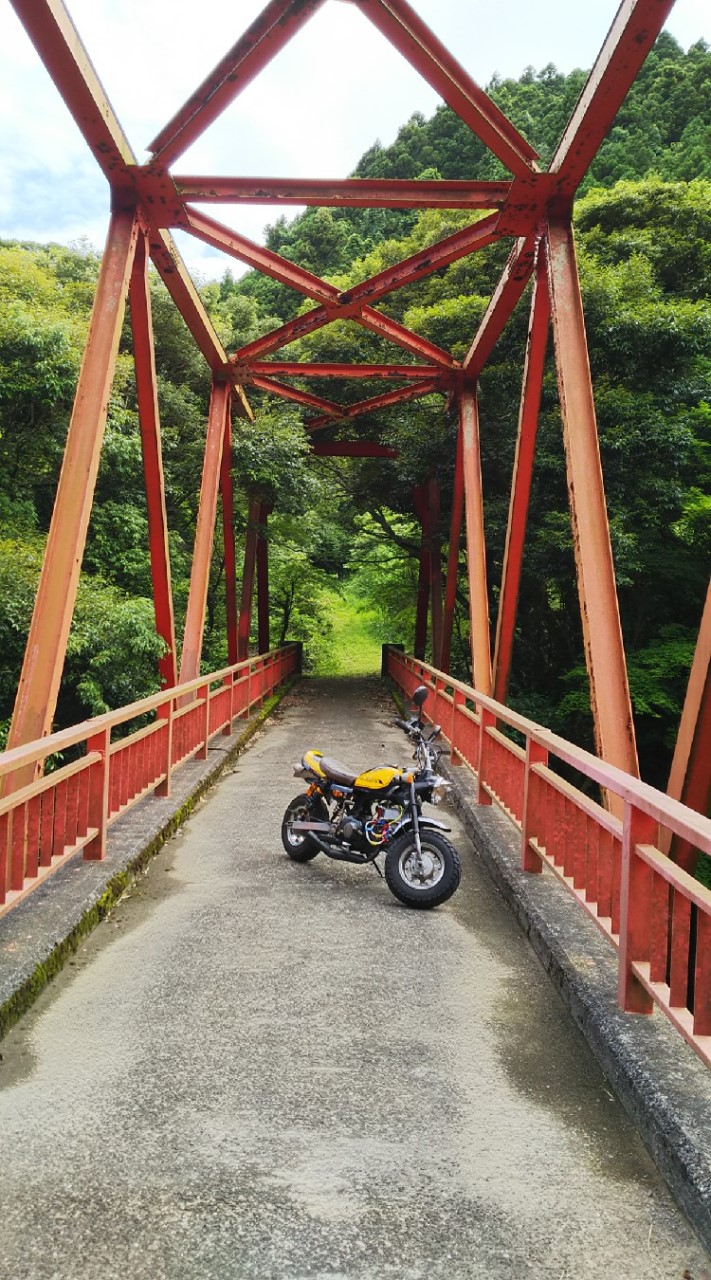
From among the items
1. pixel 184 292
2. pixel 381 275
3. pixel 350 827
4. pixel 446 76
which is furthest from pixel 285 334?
pixel 350 827

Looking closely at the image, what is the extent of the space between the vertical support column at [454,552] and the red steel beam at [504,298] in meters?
1.25

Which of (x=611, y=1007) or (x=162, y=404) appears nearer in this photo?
(x=611, y=1007)

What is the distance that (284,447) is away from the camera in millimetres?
14555

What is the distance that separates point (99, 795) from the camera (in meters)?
4.80

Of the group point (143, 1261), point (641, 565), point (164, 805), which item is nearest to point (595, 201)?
point (641, 565)

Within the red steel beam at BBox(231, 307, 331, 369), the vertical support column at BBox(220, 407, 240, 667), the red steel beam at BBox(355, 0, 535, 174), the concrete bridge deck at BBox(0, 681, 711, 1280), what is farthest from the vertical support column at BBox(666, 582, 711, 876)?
the vertical support column at BBox(220, 407, 240, 667)

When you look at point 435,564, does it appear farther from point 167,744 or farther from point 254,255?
point 167,744

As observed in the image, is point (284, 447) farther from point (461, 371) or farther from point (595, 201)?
point (595, 201)

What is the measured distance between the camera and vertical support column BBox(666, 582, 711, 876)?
326 cm

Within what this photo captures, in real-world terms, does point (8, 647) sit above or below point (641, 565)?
below

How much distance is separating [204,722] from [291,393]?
6.59m

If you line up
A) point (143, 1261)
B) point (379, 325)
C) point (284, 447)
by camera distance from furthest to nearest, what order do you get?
point (284, 447) → point (379, 325) → point (143, 1261)

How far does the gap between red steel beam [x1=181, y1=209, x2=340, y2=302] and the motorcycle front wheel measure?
528 centimetres

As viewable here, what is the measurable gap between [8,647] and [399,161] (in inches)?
1223
